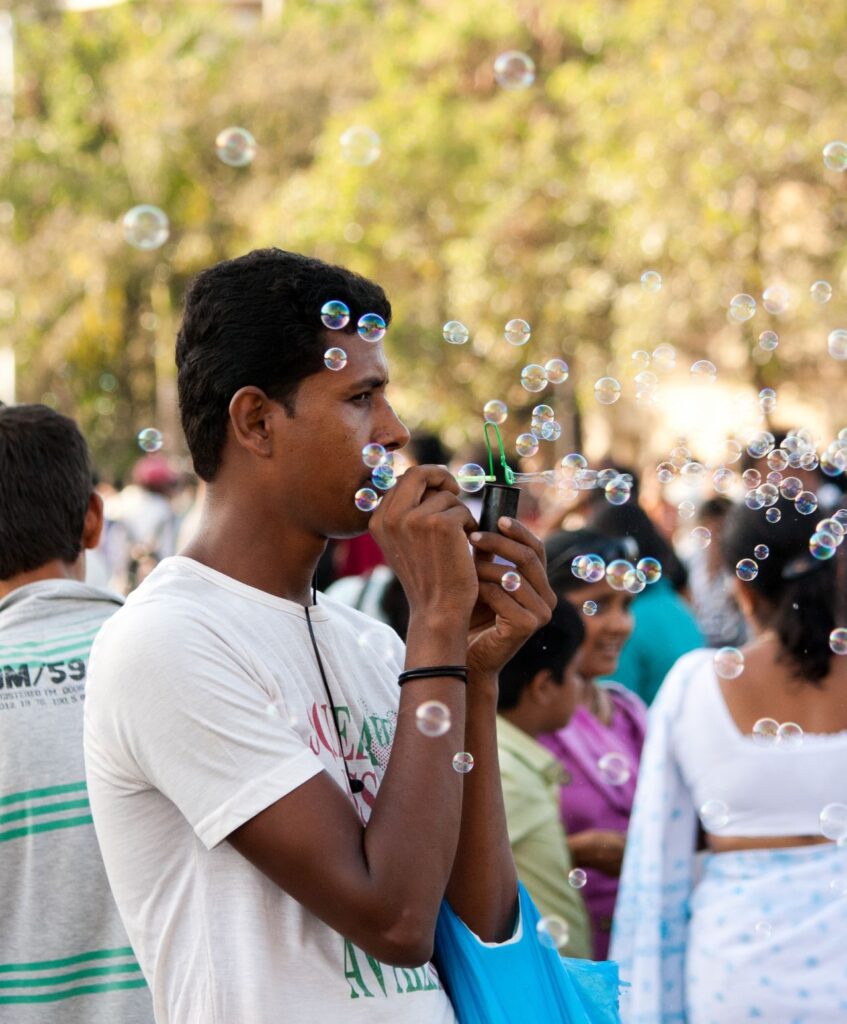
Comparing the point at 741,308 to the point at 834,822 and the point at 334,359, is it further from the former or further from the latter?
the point at 334,359

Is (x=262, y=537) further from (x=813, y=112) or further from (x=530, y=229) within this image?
(x=530, y=229)

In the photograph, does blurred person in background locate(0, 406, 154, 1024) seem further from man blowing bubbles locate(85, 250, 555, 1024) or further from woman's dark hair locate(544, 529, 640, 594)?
woman's dark hair locate(544, 529, 640, 594)

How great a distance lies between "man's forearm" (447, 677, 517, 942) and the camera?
195cm

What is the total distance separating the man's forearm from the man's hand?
50 millimetres

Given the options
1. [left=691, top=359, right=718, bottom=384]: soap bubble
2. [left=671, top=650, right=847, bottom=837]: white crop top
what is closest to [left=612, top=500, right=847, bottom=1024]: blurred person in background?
[left=671, top=650, right=847, bottom=837]: white crop top

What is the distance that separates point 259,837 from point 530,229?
16.2m

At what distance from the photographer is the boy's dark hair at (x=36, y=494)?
2.68m

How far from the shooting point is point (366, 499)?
1912 millimetres

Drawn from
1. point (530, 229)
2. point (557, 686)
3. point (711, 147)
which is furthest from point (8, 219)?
point (557, 686)

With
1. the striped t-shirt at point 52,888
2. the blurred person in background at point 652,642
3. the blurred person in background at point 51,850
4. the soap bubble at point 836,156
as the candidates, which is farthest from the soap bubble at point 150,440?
the blurred person in background at point 652,642

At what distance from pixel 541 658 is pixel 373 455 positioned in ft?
5.18

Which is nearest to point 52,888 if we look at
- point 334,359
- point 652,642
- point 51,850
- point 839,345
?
point 51,850

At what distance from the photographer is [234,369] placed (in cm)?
194

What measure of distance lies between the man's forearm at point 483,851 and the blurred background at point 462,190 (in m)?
6.24
